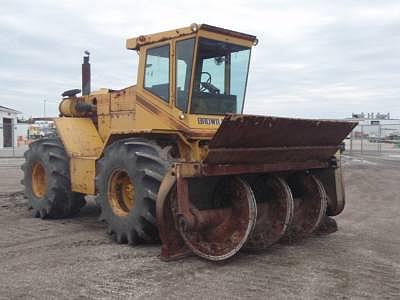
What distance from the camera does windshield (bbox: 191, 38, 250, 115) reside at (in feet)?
22.0

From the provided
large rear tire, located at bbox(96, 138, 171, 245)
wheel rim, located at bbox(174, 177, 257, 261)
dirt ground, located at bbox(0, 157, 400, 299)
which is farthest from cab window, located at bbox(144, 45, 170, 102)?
dirt ground, located at bbox(0, 157, 400, 299)

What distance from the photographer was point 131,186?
6781 mm

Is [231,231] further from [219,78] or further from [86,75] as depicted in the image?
[86,75]

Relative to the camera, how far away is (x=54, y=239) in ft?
23.0

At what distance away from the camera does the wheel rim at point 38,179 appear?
9031 millimetres

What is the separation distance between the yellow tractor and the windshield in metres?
0.02

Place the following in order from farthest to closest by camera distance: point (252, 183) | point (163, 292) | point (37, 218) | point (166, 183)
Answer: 1. point (37, 218)
2. point (252, 183)
3. point (166, 183)
4. point (163, 292)

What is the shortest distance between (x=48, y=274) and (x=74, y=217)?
11.9 ft

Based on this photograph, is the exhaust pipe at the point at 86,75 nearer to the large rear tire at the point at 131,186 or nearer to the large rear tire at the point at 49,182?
the large rear tire at the point at 49,182

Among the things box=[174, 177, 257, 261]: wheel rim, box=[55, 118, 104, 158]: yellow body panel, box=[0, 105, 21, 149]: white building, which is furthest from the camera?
box=[0, 105, 21, 149]: white building

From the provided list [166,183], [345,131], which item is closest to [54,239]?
[166,183]

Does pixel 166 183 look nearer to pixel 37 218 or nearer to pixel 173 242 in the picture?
pixel 173 242

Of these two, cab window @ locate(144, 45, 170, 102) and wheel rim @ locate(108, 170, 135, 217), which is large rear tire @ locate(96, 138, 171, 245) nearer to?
wheel rim @ locate(108, 170, 135, 217)

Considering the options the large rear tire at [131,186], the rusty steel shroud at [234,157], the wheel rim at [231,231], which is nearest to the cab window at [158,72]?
the large rear tire at [131,186]
